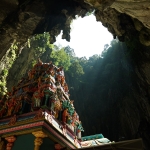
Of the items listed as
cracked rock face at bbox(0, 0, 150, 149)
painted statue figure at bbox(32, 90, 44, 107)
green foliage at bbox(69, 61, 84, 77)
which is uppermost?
green foliage at bbox(69, 61, 84, 77)

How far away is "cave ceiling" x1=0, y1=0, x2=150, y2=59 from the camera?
13.3 meters

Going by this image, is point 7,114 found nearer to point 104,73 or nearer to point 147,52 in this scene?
point 147,52

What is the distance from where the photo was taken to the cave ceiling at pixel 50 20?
1331cm

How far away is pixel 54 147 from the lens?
866 cm

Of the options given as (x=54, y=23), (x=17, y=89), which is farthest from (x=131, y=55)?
(x=17, y=89)

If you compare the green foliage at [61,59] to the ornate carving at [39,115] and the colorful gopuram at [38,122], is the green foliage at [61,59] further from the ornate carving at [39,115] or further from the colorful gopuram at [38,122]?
the ornate carving at [39,115]

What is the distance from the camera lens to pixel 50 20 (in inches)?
722

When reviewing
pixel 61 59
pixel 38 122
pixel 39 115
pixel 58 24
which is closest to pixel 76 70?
pixel 61 59

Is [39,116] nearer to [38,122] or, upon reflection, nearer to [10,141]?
[38,122]

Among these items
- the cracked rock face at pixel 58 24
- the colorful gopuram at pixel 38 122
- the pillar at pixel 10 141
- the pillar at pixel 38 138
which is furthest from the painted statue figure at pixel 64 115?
the cracked rock face at pixel 58 24

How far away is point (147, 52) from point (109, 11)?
494 centimetres

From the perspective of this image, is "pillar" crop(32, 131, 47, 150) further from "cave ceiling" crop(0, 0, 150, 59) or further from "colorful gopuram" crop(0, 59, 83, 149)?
"cave ceiling" crop(0, 0, 150, 59)

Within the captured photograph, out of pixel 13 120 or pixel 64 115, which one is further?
pixel 64 115

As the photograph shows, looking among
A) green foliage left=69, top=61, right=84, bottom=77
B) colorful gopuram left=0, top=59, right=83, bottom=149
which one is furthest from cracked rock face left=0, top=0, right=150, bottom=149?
green foliage left=69, top=61, right=84, bottom=77
